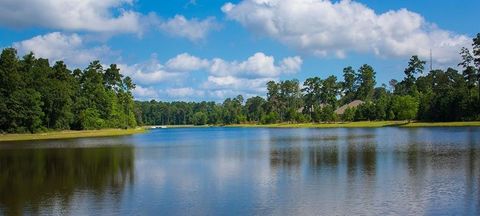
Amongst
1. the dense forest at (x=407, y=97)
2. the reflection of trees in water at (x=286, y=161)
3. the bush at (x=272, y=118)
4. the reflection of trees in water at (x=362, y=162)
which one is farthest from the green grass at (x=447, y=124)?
the bush at (x=272, y=118)

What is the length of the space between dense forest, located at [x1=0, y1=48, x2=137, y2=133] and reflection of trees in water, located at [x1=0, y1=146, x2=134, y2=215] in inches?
1826

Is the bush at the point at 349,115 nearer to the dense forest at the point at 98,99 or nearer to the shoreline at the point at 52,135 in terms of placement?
the dense forest at the point at 98,99

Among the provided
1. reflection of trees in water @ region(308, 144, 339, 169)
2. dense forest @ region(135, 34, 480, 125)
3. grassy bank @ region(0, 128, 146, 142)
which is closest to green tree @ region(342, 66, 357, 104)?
dense forest @ region(135, 34, 480, 125)

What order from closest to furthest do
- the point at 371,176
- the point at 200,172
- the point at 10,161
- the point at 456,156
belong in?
the point at 371,176, the point at 200,172, the point at 456,156, the point at 10,161

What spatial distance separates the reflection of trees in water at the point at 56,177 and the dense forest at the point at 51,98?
152 ft

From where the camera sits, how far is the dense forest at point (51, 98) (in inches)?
3605

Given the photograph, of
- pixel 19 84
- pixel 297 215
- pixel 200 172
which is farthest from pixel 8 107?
pixel 297 215

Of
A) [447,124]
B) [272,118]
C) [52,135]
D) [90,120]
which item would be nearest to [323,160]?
[52,135]

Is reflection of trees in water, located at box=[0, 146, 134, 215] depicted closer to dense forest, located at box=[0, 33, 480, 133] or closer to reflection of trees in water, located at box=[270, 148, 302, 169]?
reflection of trees in water, located at box=[270, 148, 302, 169]

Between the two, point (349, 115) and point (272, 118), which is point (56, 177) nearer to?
point (349, 115)

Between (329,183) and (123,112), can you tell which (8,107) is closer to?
(123,112)

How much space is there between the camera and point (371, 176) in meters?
29.4

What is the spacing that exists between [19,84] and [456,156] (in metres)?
79.3

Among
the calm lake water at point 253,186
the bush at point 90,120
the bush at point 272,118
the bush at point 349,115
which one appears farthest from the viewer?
the bush at point 272,118
